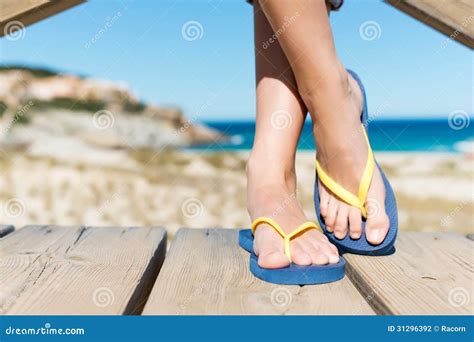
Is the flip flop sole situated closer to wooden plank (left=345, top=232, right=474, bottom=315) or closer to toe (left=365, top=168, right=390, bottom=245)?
wooden plank (left=345, top=232, right=474, bottom=315)

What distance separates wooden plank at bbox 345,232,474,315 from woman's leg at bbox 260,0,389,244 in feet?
0.30

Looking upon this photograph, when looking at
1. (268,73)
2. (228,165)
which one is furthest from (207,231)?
(228,165)

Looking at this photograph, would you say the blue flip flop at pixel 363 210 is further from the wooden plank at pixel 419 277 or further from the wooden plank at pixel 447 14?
the wooden plank at pixel 447 14

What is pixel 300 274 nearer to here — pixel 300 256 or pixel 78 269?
pixel 300 256

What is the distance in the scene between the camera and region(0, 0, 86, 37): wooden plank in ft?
3.68

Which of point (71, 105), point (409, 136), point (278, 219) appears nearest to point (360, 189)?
point (278, 219)

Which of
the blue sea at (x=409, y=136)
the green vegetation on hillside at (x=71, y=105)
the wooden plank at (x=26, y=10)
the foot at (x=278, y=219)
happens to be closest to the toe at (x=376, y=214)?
Result: the foot at (x=278, y=219)

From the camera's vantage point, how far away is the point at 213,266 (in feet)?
3.46

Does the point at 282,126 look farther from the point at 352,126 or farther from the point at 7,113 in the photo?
the point at 7,113

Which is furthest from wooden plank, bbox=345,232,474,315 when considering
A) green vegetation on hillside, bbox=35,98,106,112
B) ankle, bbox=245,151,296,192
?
green vegetation on hillside, bbox=35,98,106,112

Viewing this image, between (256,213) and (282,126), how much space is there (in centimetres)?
21

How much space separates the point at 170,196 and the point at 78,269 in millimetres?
3342

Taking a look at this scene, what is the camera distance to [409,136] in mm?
15141
